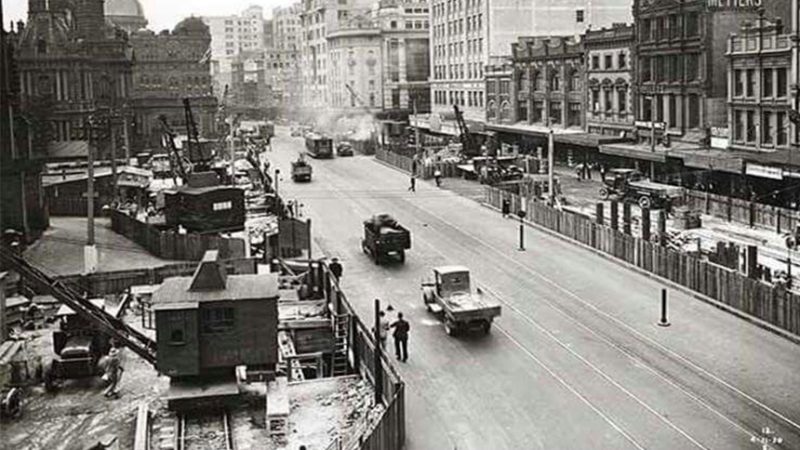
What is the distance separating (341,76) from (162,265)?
129 metres

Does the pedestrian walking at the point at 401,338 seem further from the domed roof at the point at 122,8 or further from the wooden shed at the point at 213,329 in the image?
the domed roof at the point at 122,8

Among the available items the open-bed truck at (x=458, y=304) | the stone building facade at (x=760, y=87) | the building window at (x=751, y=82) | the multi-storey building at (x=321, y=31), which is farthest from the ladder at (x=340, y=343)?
the multi-storey building at (x=321, y=31)

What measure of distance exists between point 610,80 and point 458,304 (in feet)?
180

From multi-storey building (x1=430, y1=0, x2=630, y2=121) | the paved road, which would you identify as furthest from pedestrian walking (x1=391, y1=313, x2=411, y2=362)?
multi-storey building (x1=430, y1=0, x2=630, y2=121)

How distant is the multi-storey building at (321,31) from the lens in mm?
183375

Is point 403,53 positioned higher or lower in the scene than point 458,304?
higher

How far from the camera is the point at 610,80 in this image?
84938 millimetres

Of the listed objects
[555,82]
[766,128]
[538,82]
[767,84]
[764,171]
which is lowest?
[764,171]

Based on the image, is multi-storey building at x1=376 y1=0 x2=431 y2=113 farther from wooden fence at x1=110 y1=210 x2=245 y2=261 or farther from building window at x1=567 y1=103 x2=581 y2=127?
wooden fence at x1=110 y1=210 x2=245 y2=261

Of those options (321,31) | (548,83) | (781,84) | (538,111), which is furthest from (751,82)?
(321,31)

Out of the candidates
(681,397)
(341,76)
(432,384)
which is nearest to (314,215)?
(432,384)

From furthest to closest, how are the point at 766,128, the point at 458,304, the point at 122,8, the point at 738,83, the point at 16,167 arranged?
the point at 122,8, the point at 738,83, the point at 766,128, the point at 16,167, the point at 458,304

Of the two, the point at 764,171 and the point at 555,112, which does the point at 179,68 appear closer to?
the point at 555,112

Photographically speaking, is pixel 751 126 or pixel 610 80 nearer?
pixel 751 126
